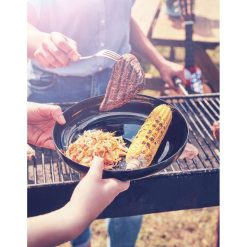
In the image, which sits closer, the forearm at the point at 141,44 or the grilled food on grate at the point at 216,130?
the grilled food on grate at the point at 216,130

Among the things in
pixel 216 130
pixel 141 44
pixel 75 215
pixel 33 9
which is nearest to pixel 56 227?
pixel 75 215

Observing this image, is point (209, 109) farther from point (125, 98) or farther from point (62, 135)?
point (62, 135)

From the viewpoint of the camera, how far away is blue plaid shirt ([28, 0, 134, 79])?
54.6 inches

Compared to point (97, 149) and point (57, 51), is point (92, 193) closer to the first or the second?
point (97, 149)

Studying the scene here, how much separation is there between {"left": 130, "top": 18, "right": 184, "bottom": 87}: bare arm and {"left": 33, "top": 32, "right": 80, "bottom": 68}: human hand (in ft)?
2.06

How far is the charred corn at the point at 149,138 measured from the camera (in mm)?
1042

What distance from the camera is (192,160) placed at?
1.23m

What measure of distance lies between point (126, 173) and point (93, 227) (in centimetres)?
110

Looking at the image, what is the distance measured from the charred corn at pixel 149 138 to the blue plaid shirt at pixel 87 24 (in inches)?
16.1

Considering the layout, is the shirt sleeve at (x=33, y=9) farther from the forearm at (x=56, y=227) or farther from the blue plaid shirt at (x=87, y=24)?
the forearm at (x=56, y=227)

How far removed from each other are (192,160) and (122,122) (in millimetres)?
246

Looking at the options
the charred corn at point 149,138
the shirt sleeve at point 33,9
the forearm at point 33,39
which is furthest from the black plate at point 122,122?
the shirt sleeve at point 33,9

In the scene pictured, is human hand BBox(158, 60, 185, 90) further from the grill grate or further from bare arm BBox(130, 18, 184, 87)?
the grill grate

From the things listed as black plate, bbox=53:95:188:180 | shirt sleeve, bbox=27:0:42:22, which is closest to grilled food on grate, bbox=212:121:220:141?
black plate, bbox=53:95:188:180
